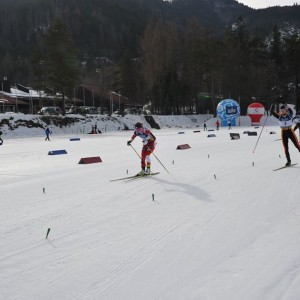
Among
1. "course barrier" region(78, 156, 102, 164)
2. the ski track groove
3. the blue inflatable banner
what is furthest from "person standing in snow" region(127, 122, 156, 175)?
the blue inflatable banner

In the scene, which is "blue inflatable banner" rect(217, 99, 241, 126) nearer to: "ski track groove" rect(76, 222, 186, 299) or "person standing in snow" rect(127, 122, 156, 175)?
"person standing in snow" rect(127, 122, 156, 175)

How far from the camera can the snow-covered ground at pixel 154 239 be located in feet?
12.2

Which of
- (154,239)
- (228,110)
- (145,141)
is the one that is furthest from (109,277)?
(228,110)

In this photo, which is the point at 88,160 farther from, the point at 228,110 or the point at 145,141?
the point at 228,110

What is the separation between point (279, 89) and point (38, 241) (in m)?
79.5

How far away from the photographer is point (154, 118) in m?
55.5

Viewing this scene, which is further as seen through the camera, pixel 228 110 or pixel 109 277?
pixel 228 110

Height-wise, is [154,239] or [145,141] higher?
[145,141]

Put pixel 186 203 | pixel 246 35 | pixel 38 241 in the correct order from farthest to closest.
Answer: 1. pixel 246 35
2. pixel 186 203
3. pixel 38 241

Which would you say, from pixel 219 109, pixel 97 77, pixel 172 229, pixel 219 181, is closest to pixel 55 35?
pixel 97 77

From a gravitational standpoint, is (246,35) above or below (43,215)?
above

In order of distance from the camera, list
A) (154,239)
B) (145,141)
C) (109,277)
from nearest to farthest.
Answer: (109,277), (154,239), (145,141)

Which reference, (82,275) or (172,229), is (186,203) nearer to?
(172,229)

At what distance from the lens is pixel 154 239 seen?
16.7 ft
